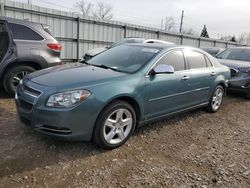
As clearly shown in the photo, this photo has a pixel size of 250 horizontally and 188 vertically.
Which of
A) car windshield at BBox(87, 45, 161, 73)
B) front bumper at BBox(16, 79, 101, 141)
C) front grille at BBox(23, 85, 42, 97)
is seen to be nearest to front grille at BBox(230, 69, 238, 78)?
car windshield at BBox(87, 45, 161, 73)

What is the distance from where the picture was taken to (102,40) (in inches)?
481

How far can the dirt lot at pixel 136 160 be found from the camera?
2754mm

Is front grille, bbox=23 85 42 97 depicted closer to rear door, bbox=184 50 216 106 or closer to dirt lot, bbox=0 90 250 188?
dirt lot, bbox=0 90 250 188

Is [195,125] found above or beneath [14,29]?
beneath

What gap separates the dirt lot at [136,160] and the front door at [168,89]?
437 millimetres

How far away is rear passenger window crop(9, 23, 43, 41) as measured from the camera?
542cm

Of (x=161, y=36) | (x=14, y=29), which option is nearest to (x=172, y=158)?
(x=14, y=29)

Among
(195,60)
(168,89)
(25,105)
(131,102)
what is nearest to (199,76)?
(195,60)

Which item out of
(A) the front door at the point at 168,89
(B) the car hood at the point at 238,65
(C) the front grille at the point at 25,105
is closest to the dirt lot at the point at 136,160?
(A) the front door at the point at 168,89

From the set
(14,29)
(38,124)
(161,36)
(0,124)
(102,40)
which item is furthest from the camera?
(161,36)

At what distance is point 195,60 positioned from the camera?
4820mm

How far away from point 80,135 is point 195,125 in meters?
2.50

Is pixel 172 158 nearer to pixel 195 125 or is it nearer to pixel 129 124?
pixel 129 124

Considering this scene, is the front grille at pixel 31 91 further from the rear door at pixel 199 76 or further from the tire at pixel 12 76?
the rear door at pixel 199 76
